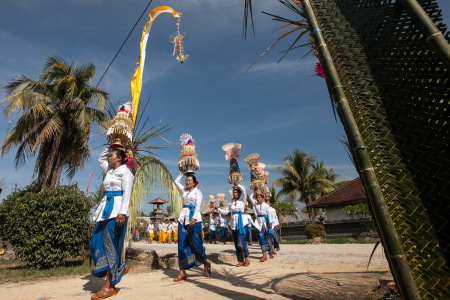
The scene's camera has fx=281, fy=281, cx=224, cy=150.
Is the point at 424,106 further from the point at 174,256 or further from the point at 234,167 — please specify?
the point at 234,167

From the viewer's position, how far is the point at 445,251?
138cm

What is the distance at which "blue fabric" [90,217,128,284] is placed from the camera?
3717mm

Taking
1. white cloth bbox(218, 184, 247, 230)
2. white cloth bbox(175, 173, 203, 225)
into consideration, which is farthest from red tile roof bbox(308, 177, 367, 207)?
white cloth bbox(175, 173, 203, 225)

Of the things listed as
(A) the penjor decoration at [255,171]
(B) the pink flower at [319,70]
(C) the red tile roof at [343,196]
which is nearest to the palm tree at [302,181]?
(C) the red tile roof at [343,196]

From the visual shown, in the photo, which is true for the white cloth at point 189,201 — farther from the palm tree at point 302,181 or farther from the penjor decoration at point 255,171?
the palm tree at point 302,181

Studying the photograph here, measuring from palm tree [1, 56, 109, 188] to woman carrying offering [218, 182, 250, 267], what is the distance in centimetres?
783

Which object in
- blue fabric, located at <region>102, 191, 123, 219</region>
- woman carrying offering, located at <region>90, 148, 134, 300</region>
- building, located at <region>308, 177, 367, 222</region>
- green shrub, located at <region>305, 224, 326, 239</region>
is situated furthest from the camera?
building, located at <region>308, 177, 367, 222</region>

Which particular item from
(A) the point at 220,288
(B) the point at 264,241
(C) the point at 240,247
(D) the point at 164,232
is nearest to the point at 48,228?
(C) the point at 240,247

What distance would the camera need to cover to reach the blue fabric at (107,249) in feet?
12.2

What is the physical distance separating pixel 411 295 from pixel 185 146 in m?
5.54

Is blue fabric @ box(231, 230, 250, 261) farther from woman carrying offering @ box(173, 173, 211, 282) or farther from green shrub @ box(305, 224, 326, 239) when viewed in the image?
green shrub @ box(305, 224, 326, 239)

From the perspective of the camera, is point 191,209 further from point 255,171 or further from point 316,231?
point 316,231

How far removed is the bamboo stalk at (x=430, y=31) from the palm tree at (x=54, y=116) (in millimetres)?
12469

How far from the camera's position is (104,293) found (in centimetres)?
347
